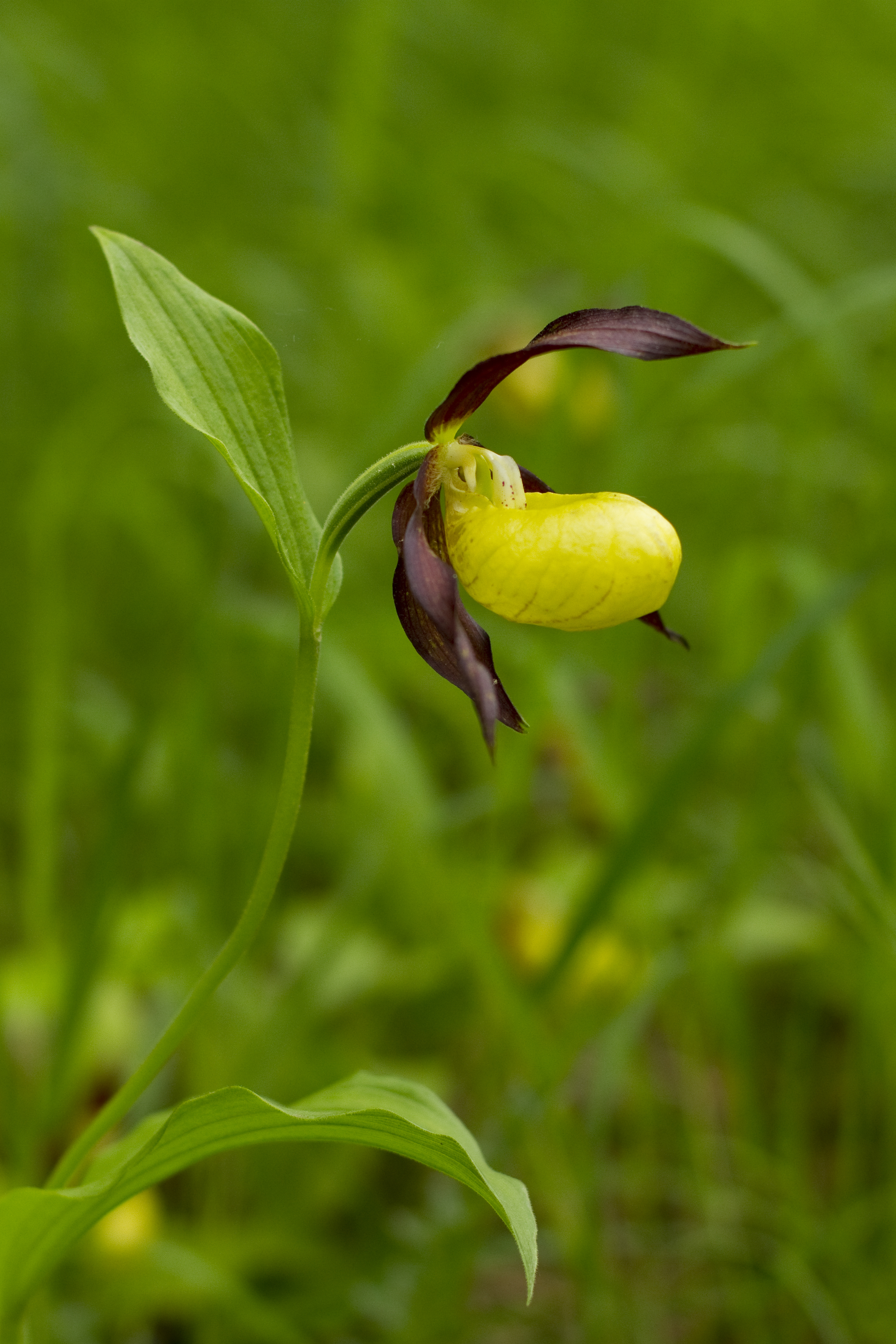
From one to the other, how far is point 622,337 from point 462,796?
1.09m

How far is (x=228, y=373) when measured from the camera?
26.4 inches

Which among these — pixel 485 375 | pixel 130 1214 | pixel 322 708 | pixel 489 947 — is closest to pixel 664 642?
pixel 322 708

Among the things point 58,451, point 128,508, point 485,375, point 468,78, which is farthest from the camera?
point 468,78

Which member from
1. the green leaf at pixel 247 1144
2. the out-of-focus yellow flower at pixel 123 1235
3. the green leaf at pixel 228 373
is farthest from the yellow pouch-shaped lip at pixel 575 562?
the out-of-focus yellow flower at pixel 123 1235

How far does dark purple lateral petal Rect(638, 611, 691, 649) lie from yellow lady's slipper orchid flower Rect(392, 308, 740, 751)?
30 millimetres

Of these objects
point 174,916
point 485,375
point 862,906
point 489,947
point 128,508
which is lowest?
point 174,916

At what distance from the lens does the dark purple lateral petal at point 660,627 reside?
701mm

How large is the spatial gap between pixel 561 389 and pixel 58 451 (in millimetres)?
779

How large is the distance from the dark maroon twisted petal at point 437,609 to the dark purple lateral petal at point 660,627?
11cm

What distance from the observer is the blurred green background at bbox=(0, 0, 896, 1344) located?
1.18 meters

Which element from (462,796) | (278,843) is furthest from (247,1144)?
(462,796)

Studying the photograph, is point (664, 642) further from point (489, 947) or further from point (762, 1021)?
point (489, 947)

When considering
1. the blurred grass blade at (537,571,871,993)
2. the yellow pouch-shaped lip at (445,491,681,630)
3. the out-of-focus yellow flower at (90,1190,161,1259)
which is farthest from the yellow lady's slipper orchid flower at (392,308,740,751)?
the out-of-focus yellow flower at (90,1190,161,1259)

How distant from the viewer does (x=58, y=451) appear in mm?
1681
